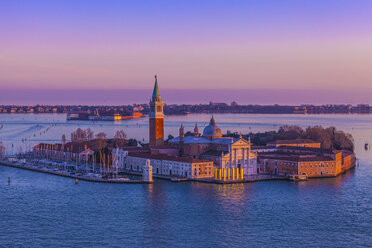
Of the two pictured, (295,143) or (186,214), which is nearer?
(186,214)

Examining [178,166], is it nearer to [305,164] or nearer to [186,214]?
[305,164]

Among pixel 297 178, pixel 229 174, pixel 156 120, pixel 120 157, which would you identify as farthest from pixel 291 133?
pixel 229 174

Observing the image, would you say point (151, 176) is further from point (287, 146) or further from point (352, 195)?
point (287, 146)

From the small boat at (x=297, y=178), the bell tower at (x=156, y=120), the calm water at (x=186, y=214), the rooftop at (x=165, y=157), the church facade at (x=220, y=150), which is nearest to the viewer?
the calm water at (x=186, y=214)

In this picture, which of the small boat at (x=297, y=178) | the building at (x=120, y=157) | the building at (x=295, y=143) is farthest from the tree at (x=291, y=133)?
the small boat at (x=297, y=178)

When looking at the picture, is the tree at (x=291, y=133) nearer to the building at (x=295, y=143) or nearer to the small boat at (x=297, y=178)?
the building at (x=295, y=143)

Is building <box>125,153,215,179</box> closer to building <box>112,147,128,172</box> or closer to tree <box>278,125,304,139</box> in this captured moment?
building <box>112,147,128,172</box>
